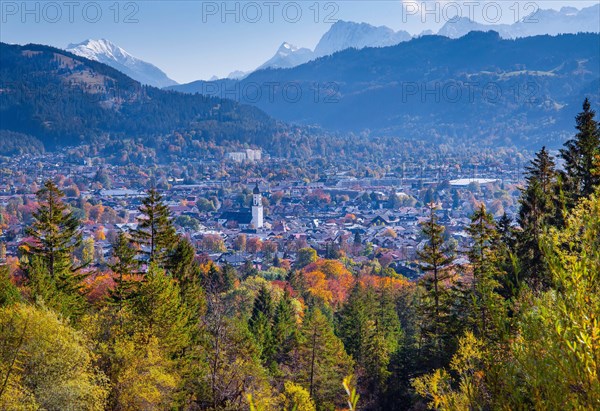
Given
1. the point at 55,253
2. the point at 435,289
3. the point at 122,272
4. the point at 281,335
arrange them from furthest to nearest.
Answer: the point at 281,335 → the point at 55,253 → the point at 122,272 → the point at 435,289

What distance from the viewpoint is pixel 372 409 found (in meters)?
23.9

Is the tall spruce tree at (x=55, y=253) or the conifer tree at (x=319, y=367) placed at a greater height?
the tall spruce tree at (x=55, y=253)

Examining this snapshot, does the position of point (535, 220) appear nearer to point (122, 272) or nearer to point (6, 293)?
point (122, 272)

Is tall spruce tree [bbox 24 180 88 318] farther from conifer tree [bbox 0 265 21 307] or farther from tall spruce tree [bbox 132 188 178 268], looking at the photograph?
tall spruce tree [bbox 132 188 178 268]

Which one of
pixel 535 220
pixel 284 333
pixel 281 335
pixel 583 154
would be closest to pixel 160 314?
pixel 535 220

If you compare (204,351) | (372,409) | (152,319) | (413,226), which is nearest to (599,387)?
(152,319)

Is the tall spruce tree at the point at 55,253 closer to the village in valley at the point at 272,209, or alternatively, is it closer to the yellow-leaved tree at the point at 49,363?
the yellow-leaved tree at the point at 49,363

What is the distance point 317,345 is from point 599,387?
18208mm

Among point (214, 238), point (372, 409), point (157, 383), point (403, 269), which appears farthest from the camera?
point (214, 238)

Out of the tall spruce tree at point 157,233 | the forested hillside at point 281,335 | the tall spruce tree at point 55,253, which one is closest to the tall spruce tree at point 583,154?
the forested hillside at point 281,335

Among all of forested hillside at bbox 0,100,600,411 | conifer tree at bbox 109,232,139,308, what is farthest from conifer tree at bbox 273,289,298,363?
conifer tree at bbox 109,232,139,308

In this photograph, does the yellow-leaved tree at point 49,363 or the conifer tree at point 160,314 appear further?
the conifer tree at point 160,314

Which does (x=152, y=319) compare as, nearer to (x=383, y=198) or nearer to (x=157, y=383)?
(x=157, y=383)

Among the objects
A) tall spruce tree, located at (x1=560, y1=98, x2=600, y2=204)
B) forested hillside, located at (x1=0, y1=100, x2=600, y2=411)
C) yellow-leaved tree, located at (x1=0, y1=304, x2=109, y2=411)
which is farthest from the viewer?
tall spruce tree, located at (x1=560, y1=98, x2=600, y2=204)
